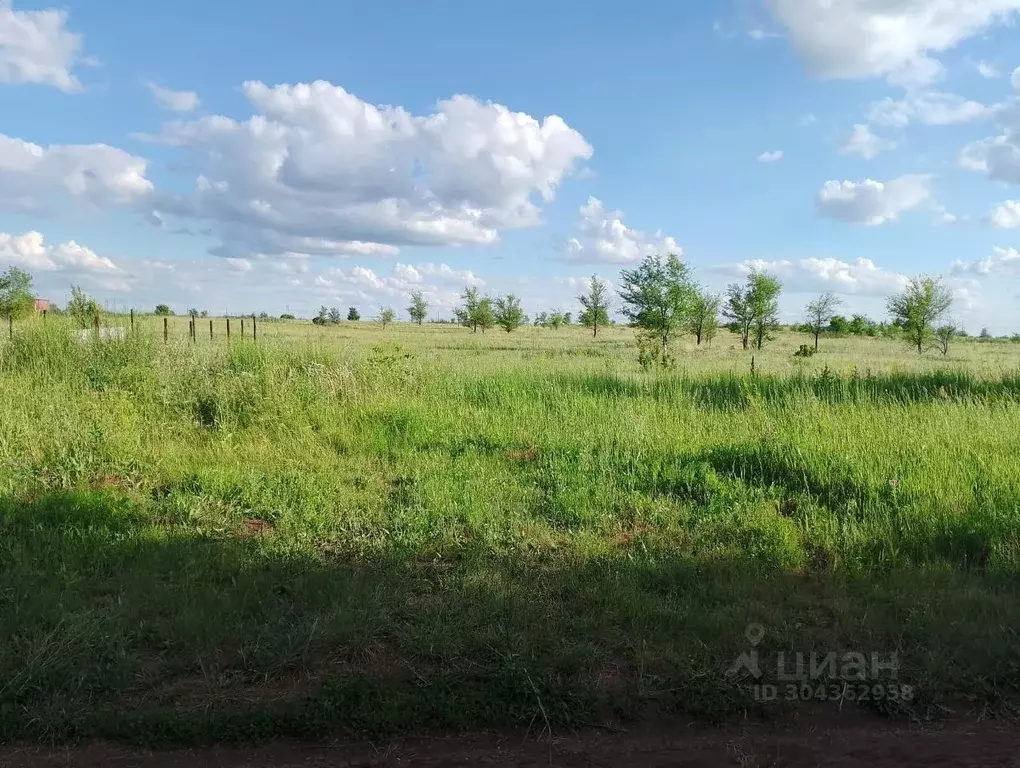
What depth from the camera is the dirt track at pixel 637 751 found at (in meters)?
2.83

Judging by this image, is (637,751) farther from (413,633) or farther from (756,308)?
(756,308)

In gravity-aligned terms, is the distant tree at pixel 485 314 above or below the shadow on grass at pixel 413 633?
above

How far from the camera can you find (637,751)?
9.62ft

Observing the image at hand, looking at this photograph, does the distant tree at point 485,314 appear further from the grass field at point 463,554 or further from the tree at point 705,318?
the grass field at point 463,554

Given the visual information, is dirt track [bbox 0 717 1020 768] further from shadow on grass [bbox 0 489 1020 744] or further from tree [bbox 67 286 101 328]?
tree [bbox 67 286 101 328]

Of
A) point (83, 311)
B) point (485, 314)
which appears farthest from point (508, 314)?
point (83, 311)

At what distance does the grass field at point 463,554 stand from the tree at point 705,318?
2922cm

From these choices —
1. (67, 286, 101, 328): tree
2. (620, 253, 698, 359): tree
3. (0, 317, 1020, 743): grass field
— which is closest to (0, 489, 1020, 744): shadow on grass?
(0, 317, 1020, 743): grass field

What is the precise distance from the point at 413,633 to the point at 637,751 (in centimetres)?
133

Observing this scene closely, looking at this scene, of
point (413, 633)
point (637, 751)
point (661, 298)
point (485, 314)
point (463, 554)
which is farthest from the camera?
point (485, 314)

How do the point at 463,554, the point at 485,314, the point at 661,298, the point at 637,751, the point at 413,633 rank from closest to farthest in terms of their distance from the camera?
the point at 637,751 → the point at 413,633 → the point at 463,554 → the point at 661,298 → the point at 485,314

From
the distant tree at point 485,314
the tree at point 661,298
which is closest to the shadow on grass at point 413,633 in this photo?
the tree at point 661,298

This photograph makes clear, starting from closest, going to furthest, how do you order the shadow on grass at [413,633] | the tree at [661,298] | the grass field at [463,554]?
1. the shadow on grass at [413,633]
2. the grass field at [463,554]
3. the tree at [661,298]

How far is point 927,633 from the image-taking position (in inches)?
148
